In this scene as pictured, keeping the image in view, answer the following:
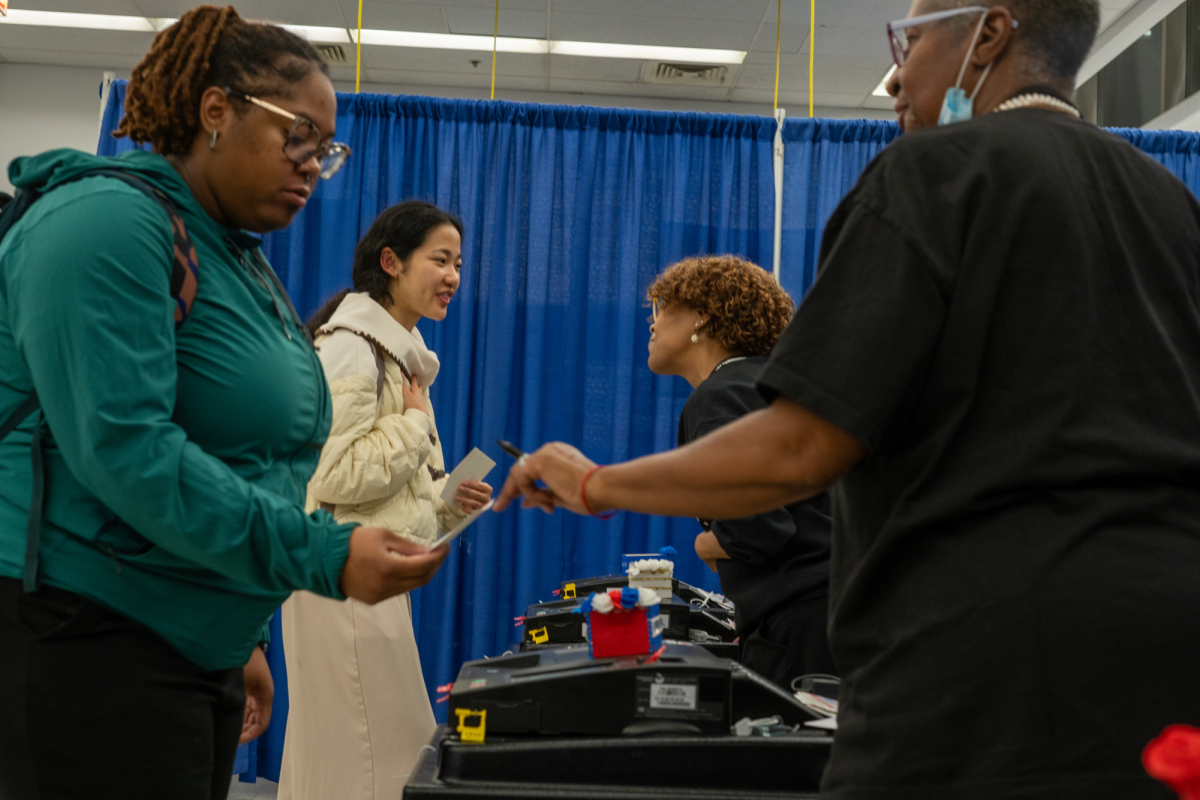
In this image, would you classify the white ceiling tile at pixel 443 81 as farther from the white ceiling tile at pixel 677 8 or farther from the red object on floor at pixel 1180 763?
the red object on floor at pixel 1180 763

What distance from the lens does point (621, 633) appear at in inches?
56.9

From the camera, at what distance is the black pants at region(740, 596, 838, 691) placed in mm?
1988

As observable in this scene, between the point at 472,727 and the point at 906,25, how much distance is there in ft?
3.48

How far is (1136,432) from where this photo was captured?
2.72ft

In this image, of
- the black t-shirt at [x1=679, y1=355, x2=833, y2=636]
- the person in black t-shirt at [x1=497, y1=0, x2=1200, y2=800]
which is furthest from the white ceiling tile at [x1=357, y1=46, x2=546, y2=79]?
the person in black t-shirt at [x1=497, y1=0, x2=1200, y2=800]

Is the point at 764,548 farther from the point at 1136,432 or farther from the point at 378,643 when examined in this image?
the point at 1136,432

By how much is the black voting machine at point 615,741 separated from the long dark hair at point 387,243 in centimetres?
141

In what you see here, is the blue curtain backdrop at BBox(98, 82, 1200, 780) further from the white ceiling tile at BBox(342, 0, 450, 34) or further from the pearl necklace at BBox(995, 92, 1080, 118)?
the pearl necklace at BBox(995, 92, 1080, 118)

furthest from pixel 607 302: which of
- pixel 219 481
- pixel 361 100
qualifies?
pixel 219 481

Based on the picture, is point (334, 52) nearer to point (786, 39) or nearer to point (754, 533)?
point (786, 39)

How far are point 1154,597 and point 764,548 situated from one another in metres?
1.22

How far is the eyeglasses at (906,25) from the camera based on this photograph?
1.02 meters

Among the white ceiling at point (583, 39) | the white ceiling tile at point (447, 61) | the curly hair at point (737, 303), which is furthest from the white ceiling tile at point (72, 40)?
the curly hair at point (737, 303)

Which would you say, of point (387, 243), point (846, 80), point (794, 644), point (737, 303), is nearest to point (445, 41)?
point (846, 80)
